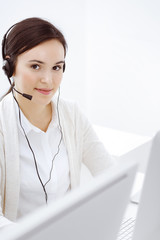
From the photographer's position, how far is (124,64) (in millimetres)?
3523

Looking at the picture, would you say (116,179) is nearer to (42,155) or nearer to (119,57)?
(42,155)

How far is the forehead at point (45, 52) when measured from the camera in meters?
1.35

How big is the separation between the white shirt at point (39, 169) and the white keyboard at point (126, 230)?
33 centimetres

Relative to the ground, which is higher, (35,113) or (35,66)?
(35,66)

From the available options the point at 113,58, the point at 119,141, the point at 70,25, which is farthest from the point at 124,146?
the point at 70,25

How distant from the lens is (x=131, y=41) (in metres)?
3.44

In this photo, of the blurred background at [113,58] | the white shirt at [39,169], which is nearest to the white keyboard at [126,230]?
the white shirt at [39,169]

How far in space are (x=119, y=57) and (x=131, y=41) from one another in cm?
19

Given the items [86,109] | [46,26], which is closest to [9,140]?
[46,26]

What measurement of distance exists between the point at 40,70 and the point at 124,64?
7.36ft

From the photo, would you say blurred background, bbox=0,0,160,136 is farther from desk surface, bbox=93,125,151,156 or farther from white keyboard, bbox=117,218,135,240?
white keyboard, bbox=117,218,135,240

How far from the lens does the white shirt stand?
4.56 ft

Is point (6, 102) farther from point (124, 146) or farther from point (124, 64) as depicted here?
point (124, 64)

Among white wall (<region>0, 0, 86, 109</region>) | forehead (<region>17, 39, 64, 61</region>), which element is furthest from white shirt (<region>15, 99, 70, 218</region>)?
white wall (<region>0, 0, 86, 109</region>)
